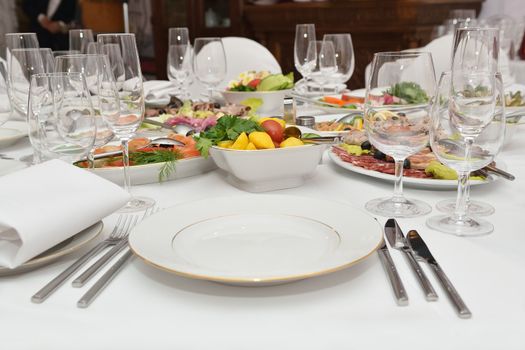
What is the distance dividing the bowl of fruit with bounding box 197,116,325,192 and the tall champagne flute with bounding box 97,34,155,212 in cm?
14

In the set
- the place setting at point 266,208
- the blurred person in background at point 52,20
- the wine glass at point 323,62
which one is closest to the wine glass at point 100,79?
the place setting at point 266,208

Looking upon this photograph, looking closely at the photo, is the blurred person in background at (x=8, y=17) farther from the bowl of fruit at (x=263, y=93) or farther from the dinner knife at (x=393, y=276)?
the dinner knife at (x=393, y=276)

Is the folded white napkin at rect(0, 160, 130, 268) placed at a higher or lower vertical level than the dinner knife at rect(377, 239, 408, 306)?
higher

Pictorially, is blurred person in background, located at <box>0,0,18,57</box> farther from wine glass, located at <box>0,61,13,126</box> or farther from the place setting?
wine glass, located at <box>0,61,13,126</box>

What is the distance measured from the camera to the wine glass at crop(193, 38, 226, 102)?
1981mm

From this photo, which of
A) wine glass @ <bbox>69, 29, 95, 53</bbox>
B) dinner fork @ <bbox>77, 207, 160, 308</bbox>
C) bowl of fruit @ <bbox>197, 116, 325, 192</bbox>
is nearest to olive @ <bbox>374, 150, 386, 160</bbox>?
bowl of fruit @ <bbox>197, 116, 325, 192</bbox>

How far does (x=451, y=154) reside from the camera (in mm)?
925

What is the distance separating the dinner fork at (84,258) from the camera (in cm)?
70

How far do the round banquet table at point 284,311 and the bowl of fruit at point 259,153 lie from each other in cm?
34

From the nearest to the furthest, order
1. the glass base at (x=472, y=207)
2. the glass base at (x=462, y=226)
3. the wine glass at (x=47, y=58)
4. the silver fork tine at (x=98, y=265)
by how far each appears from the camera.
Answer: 1. the silver fork tine at (x=98, y=265)
2. the glass base at (x=462, y=226)
3. the glass base at (x=472, y=207)
4. the wine glass at (x=47, y=58)

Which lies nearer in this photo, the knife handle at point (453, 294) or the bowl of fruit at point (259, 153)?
the knife handle at point (453, 294)

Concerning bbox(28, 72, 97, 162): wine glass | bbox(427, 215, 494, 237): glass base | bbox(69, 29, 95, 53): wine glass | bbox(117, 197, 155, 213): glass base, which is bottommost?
bbox(117, 197, 155, 213): glass base

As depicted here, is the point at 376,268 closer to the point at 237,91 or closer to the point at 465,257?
the point at 465,257

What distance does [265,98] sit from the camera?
191 cm
